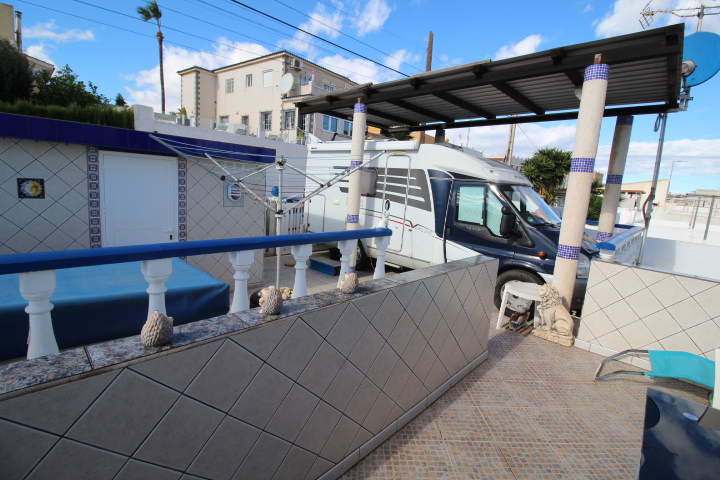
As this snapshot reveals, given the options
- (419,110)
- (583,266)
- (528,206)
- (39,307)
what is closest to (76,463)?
(39,307)

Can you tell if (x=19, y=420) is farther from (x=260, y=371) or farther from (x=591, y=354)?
(x=591, y=354)

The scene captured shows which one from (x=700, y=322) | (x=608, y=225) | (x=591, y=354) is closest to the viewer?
(x=700, y=322)

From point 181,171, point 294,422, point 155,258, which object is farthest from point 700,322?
point 181,171

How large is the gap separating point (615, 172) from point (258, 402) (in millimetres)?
7362

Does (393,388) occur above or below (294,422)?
below

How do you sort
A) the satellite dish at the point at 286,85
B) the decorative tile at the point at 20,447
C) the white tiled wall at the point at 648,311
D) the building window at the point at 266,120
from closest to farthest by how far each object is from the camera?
the decorative tile at the point at 20,447, the white tiled wall at the point at 648,311, the satellite dish at the point at 286,85, the building window at the point at 266,120

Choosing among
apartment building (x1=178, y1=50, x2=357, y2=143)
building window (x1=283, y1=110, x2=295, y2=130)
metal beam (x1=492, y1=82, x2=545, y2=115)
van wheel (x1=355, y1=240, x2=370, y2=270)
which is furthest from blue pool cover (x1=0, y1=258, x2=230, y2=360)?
building window (x1=283, y1=110, x2=295, y2=130)

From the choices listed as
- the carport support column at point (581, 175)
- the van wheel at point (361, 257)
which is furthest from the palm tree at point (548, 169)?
the carport support column at point (581, 175)

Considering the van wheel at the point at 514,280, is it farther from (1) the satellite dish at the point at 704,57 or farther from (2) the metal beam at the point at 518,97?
(1) the satellite dish at the point at 704,57

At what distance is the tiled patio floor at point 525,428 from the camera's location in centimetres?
232

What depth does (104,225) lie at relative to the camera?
14.1ft

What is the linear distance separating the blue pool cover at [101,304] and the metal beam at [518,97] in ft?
16.7

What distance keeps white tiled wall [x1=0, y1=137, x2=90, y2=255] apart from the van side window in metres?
5.44

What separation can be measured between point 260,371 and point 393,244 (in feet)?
18.6
